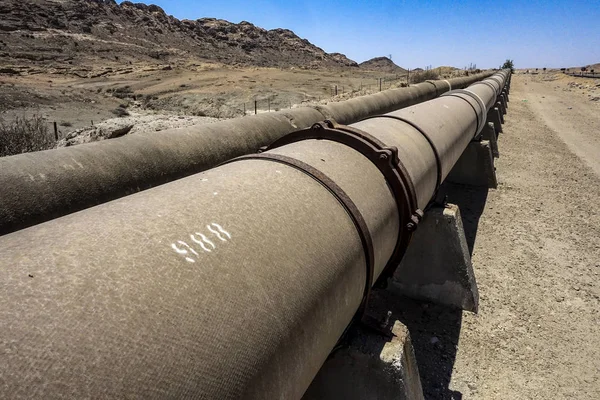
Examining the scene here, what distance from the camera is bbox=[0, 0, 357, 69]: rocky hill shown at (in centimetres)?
4753

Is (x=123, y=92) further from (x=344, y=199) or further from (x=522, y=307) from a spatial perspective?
(x=344, y=199)

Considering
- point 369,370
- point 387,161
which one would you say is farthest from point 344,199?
point 369,370

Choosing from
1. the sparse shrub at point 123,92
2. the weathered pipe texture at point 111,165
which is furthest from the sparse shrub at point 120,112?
the weathered pipe texture at point 111,165

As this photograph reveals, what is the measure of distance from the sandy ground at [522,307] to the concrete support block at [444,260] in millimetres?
215

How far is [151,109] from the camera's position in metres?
24.9

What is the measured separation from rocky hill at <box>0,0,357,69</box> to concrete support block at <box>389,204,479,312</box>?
158 ft

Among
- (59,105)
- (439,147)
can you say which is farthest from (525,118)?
(59,105)

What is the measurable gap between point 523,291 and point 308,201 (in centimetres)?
390

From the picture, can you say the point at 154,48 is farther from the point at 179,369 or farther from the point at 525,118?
the point at 179,369

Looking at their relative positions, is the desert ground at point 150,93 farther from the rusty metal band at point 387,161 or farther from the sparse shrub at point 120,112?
the rusty metal band at point 387,161

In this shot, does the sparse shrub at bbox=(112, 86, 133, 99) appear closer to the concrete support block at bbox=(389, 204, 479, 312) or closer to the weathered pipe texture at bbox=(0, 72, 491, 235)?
the weathered pipe texture at bbox=(0, 72, 491, 235)

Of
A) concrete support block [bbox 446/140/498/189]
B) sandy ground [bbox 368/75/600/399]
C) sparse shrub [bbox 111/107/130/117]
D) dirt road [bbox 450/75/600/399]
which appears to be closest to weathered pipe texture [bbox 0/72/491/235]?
sandy ground [bbox 368/75/600/399]

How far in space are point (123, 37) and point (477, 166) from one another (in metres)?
65.2

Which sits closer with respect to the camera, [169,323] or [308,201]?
[169,323]
